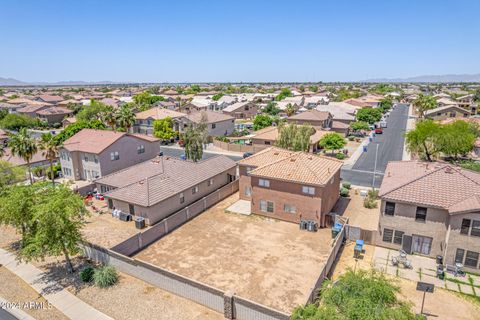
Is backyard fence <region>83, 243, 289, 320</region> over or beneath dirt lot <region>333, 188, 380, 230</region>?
over

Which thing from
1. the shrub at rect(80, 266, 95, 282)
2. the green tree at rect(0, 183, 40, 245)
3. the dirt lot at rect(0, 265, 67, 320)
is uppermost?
the green tree at rect(0, 183, 40, 245)

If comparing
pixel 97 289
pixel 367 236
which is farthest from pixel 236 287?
pixel 367 236

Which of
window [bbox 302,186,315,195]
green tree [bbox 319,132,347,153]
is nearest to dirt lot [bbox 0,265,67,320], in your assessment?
window [bbox 302,186,315,195]

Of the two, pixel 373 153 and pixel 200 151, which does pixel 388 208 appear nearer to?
pixel 200 151

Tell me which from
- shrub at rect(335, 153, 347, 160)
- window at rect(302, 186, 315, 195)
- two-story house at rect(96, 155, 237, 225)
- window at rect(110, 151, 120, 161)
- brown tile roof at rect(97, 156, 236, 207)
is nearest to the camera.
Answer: window at rect(302, 186, 315, 195)

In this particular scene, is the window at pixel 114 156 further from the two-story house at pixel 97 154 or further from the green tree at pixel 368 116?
the green tree at pixel 368 116

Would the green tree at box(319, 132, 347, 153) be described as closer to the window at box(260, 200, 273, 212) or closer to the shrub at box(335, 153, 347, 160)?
the shrub at box(335, 153, 347, 160)

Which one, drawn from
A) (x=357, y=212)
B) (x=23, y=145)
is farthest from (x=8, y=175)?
(x=357, y=212)
